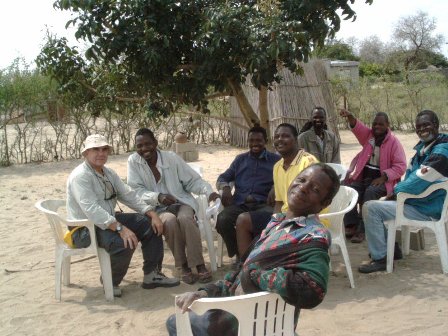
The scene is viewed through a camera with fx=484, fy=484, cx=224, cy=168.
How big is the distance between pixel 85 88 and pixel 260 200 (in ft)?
7.34

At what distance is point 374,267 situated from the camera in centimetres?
435

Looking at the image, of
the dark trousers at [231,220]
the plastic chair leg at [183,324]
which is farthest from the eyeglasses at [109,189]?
the plastic chair leg at [183,324]

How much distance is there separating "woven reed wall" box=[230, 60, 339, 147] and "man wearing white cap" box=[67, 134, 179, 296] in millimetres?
7534

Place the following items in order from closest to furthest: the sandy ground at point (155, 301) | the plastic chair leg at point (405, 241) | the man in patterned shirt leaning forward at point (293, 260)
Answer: the man in patterned shirt leaning forward at point (293, 260) < the sandy ground at point (155, 301) < the plastic chair leg at point (405, 241)

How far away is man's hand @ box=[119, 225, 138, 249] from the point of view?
155 inches

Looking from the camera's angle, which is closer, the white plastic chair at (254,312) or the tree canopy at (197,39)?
the white plastic chair at (254,312)

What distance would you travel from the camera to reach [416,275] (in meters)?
4.25

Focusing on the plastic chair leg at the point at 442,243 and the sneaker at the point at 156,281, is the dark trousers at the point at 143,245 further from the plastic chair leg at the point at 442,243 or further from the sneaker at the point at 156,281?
the plastic chair leg at the point at 442,243

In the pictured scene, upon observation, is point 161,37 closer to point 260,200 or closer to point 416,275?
point 260,200

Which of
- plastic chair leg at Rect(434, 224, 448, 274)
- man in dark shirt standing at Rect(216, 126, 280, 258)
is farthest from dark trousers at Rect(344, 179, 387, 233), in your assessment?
man in dark shirt standing at Rect(216, 126, 280, 258)

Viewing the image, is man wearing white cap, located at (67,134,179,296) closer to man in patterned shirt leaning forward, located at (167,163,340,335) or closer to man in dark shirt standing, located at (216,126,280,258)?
man in dark shirt standing, located at (216,126,280,258)

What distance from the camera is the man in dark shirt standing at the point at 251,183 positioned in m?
4.46

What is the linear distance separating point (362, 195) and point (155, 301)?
8.54 feet

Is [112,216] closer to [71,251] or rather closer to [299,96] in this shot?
[71,251]
